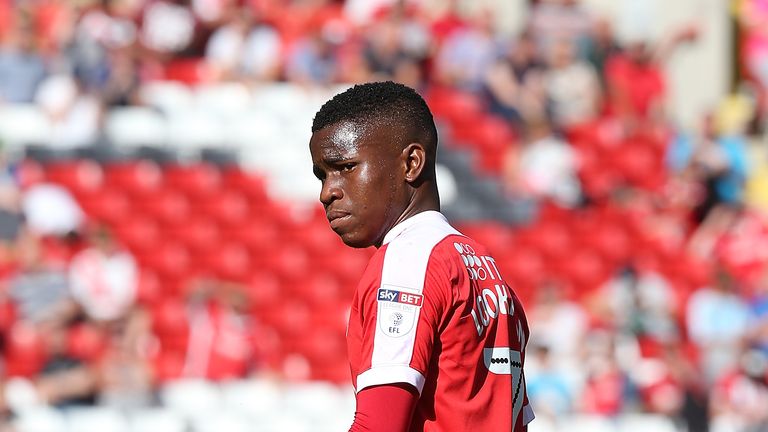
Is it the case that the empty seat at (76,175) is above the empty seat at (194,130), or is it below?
below

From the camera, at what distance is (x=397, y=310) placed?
118 inches

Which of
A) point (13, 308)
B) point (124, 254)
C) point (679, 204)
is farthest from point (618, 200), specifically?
point (13, 308)

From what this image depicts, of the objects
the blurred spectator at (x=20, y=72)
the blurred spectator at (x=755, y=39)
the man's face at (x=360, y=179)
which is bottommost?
the man's face at (x=360, y=179)

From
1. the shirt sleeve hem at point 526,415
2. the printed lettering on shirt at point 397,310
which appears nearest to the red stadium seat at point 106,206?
the shirt sleeve hem at point 526,415

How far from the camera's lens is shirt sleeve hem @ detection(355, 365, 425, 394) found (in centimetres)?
297

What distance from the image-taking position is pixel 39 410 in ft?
33.0

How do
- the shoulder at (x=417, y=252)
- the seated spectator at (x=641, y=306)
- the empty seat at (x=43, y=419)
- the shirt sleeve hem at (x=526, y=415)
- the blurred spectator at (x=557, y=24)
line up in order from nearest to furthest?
the shoulder at (x=417, y=252)
the shirt sleeve hem at (x=526, y=415)
the empty seat at (x=43, y=419)
the seated spectator at (x=641, y=306)
the blurred spectator at (x=557, y=24)

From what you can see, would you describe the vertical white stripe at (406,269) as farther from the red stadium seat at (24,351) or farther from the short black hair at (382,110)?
the red stadium seat at (24,351)

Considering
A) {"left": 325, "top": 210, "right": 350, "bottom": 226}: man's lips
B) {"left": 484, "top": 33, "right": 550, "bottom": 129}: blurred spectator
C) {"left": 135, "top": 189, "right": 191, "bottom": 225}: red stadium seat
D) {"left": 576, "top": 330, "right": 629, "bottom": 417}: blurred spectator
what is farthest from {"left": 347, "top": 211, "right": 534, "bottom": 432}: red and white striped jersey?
{"left": 484, "top": 33, "right": 550, "bottom": 129}: blurred spectator

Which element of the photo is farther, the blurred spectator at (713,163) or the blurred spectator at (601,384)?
the blurred spectator at (713,163)

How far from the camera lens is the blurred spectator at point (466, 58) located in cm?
1519

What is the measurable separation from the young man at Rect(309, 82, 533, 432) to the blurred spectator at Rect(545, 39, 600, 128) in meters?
12.0

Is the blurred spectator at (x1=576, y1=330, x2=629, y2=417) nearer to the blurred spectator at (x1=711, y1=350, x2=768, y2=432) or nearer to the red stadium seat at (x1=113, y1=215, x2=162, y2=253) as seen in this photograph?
the blurred spectator at (x1=711, y1=350, x2=768, y2=432)

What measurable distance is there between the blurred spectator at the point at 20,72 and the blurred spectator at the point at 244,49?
75.3 inches
